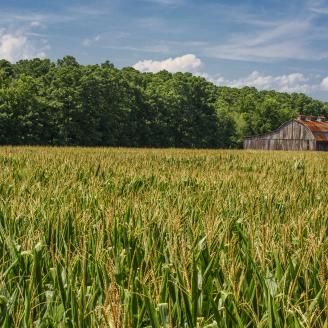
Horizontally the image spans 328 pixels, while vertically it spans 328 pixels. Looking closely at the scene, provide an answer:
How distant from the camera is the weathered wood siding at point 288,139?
3156 inches

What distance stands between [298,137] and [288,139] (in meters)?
2.56

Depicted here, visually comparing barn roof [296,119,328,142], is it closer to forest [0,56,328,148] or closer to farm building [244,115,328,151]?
farm building [244,115,328,151]

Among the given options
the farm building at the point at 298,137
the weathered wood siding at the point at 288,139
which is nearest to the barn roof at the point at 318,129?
the farm building at the point at 298,137

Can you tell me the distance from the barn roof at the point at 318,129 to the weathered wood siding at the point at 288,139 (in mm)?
570

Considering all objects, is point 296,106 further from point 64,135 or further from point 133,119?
point 64,135

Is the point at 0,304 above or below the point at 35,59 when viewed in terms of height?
below

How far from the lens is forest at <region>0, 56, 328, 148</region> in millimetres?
62594

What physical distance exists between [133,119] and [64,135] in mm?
19892

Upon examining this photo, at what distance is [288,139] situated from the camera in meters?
84.7

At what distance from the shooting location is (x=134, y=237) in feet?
11.3

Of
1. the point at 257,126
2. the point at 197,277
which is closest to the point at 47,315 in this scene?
the point at 197,277

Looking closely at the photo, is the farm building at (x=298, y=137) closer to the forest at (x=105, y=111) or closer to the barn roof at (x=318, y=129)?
the barn roof at (x=318, y=129)

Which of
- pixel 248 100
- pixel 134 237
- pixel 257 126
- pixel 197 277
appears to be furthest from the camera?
pixel 248 100

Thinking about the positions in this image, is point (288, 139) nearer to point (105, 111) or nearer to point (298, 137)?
point (298, 137)
